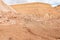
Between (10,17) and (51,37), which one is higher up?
(10,17)

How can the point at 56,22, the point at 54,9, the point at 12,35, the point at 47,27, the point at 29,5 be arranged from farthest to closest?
1. the point at 29,5
2. the point at 54,9
3. the point at 56,22
4. the point at 47,27
5. the point at 12,35

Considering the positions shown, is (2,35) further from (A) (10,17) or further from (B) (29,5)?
(B) (29,5)

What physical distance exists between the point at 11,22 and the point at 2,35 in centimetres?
21

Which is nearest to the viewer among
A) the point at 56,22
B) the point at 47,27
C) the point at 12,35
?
the point at 12,35

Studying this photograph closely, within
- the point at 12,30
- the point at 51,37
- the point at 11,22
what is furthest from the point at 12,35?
the point at 51,37

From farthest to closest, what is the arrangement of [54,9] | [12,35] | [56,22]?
[54,9], [56,22], [12,35]

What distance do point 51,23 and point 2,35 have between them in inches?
19.8

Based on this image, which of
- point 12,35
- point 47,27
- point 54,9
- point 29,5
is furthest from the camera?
point 29,5

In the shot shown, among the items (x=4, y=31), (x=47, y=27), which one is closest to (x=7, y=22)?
(x=4, y=31)

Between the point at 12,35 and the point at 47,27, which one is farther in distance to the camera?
the point at 47,27

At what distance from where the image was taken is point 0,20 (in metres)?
1.27

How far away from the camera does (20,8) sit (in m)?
1.89

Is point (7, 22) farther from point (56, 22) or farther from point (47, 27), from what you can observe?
point (56, 22)

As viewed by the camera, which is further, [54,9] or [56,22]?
[54,9]
